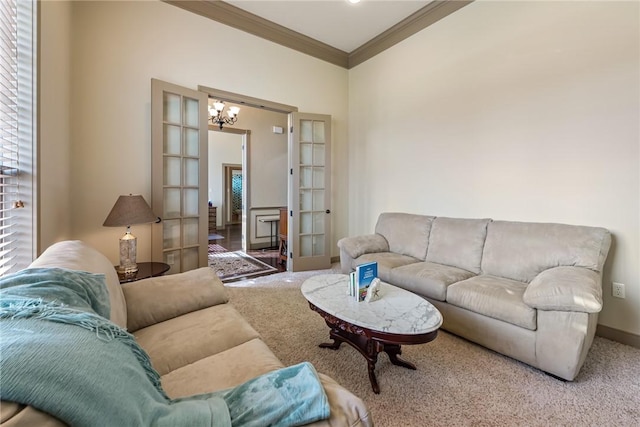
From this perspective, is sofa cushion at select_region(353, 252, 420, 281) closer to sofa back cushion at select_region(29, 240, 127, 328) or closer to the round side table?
the round side table

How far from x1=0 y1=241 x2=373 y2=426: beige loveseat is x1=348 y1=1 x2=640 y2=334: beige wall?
2685 mm

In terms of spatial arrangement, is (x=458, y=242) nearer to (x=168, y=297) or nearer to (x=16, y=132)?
(x=168, y=297)

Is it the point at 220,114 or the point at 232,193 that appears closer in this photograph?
the point at 220,114

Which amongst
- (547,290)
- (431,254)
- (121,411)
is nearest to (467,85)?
(431,254)

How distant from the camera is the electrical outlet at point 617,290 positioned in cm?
222

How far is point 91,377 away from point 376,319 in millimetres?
1351

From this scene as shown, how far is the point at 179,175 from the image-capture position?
3.21 meters

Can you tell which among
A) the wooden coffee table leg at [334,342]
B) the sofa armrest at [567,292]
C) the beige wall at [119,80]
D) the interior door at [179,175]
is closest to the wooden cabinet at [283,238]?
the interior door at [179,175]

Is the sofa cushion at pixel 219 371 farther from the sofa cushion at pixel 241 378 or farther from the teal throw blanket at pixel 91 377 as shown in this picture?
the teal throw blanket at pixel 91 377

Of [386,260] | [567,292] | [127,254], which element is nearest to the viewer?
[567,292]

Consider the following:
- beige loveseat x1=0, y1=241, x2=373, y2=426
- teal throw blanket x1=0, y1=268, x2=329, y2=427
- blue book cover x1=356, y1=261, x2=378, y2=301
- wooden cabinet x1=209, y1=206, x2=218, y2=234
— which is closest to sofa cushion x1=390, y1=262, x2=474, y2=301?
blue book cover x1=356, y1=261, x2=378, y2=301

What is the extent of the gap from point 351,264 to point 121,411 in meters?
2.89

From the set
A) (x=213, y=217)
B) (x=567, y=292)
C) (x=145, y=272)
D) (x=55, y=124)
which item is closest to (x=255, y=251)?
(x=145, y=272)

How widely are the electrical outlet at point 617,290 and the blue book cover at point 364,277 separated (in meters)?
2.02
